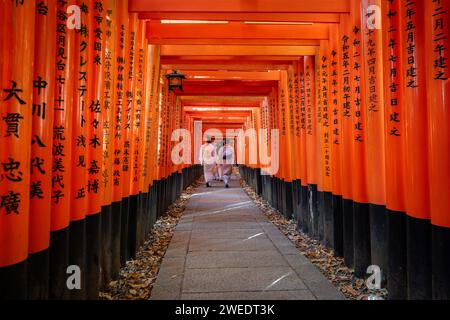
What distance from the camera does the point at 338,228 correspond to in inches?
183

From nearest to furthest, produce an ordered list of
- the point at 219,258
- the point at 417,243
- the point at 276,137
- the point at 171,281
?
the point at 417,243
the point at 171,281
the point at 219,258
the point at 276,137

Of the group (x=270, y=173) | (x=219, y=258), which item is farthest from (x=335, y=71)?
(x=270, y=173)

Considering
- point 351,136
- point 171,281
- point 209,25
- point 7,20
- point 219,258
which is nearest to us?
point 7,20

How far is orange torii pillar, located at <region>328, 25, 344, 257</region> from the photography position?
4539mm

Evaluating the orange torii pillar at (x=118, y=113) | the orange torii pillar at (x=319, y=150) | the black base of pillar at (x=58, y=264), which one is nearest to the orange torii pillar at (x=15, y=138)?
the black base of pillar at (x=58, y=264)

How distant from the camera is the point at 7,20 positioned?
1.71 m

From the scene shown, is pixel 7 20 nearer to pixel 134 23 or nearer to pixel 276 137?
pixel 134 23

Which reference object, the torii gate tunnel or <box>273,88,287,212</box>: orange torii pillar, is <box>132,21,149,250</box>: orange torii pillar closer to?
the torii gate tunnel

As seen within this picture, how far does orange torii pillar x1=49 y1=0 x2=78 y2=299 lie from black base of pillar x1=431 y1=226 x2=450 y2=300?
283 centimetres

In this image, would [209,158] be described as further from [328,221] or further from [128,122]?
[128,122]

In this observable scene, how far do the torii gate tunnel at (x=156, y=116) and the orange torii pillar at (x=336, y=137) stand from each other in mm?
20

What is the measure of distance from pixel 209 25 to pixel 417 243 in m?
4.28

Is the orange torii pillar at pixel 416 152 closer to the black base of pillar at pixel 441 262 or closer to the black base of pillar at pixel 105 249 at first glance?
the black base of pillar at pixel 441 262

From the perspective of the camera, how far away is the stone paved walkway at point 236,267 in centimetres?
335
